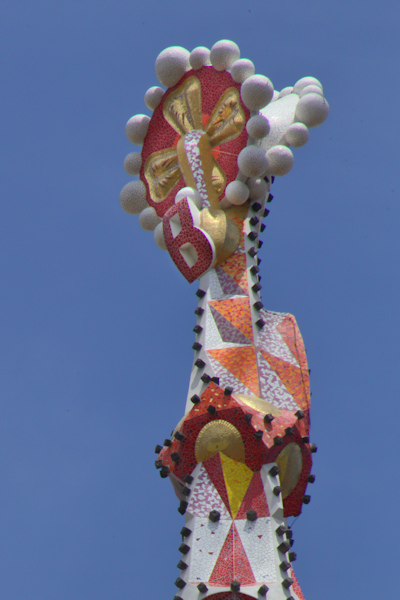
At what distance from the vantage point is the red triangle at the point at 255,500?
1528 cm

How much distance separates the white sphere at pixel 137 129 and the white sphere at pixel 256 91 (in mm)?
2128

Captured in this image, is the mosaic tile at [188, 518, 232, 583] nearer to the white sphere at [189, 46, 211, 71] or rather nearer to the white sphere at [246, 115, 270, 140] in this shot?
the white sphere at [246, 115, 270, 140]

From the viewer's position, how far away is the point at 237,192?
1723 centimetres

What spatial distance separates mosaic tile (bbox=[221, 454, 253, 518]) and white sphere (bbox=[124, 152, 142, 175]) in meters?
5.10

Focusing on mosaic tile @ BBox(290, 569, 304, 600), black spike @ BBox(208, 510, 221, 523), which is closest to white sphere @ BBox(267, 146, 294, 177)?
black spike @ BBox(208, 510, 221, 523)

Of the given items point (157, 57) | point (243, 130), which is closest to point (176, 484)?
point (243, 130)

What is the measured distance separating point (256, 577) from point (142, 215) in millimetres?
5899

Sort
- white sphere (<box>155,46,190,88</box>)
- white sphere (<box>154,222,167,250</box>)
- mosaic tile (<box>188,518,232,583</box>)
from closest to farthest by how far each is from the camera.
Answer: mosaic tile (<box>188,518,232,583</box>)
white sphere (<box>154,222,167,250</box>)
white sphere (<box>155,46,190,88</box>)

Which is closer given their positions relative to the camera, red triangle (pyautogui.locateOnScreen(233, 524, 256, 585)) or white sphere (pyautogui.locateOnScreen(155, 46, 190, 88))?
red triangle (pyautogui.locateOnScreen(233, 524, 256, 585))

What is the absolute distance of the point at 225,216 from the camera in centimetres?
1736

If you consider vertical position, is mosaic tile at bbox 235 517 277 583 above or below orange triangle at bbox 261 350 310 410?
below

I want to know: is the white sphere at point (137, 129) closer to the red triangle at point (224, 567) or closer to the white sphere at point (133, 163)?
the white sphere at point (133, 163)

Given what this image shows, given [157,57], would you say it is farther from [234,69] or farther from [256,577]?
[256,577]

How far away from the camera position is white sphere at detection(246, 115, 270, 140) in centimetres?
1712
